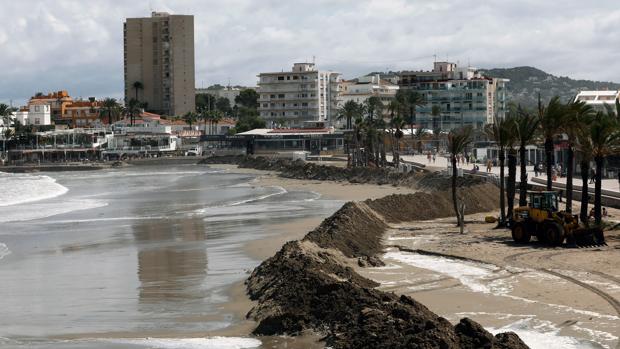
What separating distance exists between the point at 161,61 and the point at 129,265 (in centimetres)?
14058

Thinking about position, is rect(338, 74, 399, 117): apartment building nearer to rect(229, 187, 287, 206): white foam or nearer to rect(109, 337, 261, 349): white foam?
rect(229, 187, 287, 206): white foam

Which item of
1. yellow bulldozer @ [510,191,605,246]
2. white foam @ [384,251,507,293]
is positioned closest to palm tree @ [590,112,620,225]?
yellow bulldozer @ [510,191,605,246]

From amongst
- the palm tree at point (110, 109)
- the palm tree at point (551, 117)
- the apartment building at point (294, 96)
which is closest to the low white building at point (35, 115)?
the palm tree at point (110, 109)

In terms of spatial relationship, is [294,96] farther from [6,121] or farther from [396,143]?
[396,143]

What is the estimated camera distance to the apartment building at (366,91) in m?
156

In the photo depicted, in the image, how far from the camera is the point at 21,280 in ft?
79.4

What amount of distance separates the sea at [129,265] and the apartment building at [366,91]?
100 meters

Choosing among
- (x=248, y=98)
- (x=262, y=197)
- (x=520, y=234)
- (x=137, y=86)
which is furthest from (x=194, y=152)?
(x=520, y=234)

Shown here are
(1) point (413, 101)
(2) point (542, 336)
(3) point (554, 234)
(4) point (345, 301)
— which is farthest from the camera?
(1) point (413, 101)

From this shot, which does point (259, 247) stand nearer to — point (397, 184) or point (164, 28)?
point (397, 184)

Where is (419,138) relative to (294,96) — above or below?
below

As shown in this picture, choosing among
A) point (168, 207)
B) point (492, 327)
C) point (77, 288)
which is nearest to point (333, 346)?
point (492, 327)

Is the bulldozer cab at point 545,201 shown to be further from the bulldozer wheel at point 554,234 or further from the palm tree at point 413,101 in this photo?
the palm tree at point 413,101

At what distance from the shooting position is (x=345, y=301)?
54.3ft
